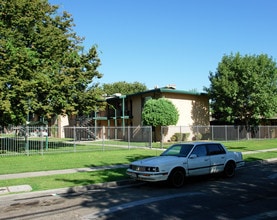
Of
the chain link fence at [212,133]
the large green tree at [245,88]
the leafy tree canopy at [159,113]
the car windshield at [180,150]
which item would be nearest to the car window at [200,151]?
the car windshield at [180,150]

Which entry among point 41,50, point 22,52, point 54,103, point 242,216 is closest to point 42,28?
point 41,50

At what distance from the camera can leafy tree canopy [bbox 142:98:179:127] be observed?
3056 cm

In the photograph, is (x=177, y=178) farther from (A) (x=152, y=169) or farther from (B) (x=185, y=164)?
(A) (x=152, y=169)

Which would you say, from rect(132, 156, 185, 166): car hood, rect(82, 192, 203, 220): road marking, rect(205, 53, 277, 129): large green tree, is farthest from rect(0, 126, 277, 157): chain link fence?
rect(82, 192, 203, 220): road marking

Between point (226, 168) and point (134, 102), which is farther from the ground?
point (134, 102)

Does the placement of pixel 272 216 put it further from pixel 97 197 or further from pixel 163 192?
pixel 97 197

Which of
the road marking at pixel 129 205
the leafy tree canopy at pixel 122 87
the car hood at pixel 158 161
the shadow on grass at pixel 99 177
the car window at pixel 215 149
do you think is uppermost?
the leafy tree canopy at pixel 122 87

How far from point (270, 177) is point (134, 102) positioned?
27.0 metres

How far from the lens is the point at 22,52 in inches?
794

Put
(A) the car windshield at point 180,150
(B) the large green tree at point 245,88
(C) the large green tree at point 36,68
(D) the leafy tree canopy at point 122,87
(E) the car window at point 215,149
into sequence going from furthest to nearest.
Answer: (D) the leafy tree canopy at point 122,87, (B) the large green tree at point 245,88, (C) the large green tree at point 36,68, (E) the car window at point 215,149, (A) the car windshield at point 180,150

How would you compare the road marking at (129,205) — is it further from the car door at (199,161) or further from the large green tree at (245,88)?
the large green tree at (245,88)

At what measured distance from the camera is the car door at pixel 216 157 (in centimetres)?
1114

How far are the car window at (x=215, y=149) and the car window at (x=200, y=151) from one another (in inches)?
9.0

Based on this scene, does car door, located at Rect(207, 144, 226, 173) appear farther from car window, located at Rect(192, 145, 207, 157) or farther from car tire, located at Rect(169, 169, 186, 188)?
car tire, located at Rect(169, 169, 186, 188)
